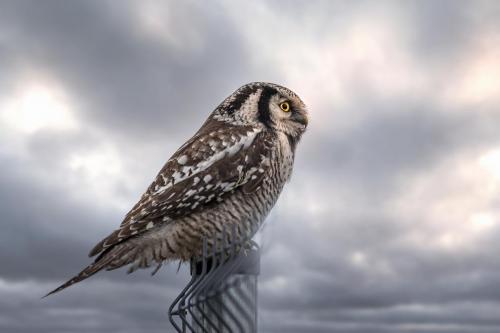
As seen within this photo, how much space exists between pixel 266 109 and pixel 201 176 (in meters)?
1.73

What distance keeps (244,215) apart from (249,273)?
1486 mm

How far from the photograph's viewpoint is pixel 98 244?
20.5 ft

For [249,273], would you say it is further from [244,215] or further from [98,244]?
[98,244]

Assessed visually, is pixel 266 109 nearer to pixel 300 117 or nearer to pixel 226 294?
pixel 300 117

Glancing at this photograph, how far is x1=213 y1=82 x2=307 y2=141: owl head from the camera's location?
770cm

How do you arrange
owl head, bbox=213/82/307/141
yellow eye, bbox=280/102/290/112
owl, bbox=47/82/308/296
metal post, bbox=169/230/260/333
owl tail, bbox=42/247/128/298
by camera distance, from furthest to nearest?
yellow eye, bbox=280/102/290/112 < owl head, bbox=213/82/307/141 < owl, bbox=47/82/308/296 < owl tail, bbox=42/247/128/298 < metal post, bbox=169/230/260/333

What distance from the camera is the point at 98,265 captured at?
606 cm

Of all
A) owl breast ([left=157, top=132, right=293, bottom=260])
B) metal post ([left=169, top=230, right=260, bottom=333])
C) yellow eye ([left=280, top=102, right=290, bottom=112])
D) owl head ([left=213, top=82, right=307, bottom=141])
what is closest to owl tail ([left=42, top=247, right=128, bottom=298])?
owl breast ([left=157, top=132, right=293, bottom=260])

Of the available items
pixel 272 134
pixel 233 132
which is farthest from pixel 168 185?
pixel 272 134

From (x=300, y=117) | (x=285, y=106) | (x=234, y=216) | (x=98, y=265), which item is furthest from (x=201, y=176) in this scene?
(x=300, y=117)

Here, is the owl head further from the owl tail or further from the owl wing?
the owl tail

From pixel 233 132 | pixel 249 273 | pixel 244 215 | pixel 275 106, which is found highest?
pixel 275 106

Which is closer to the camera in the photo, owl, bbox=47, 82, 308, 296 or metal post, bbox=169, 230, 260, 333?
metal post, bbox=169, 230, 260, 333

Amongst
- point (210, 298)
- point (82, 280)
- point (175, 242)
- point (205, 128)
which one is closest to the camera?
point (210, 298)
